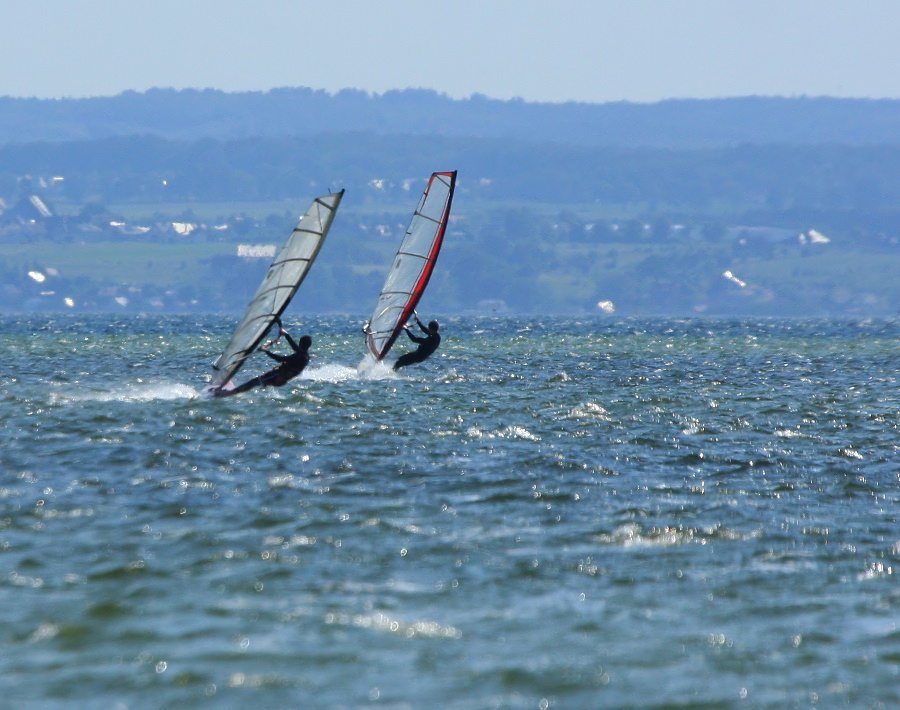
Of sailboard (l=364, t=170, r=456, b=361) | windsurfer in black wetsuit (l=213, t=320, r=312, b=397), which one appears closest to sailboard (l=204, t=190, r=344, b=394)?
windsurfer in black wetsuit (l=213, t=320, r=312, b=397)

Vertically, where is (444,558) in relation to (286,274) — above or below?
below

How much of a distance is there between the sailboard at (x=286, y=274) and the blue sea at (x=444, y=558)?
159 centimetres

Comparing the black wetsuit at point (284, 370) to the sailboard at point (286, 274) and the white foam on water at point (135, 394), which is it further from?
the white foam on water at point (135, 394)

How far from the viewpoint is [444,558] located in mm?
15375

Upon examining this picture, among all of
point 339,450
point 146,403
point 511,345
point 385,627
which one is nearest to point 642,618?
point 385,627

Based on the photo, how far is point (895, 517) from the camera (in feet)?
60.4

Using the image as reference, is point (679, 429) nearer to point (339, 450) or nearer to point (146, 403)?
point (339, 450)

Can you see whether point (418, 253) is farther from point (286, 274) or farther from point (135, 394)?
point (286, 274)

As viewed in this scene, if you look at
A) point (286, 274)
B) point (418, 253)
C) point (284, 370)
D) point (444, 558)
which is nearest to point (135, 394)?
point (284, 370)

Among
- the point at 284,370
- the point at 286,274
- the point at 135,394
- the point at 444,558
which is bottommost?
the point at 135,394

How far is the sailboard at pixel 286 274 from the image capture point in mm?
30125

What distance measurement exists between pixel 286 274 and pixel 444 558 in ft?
52.1

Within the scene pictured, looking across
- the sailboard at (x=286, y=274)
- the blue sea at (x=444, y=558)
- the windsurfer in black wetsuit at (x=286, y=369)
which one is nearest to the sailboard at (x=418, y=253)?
the windsurfer in black wetsuit at (x=286, y=369)

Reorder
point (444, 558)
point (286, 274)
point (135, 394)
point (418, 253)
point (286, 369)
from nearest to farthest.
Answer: point (444, 558) < point (286, 274) < point (286, 369) < point (135, 394) < point (418, 253)
